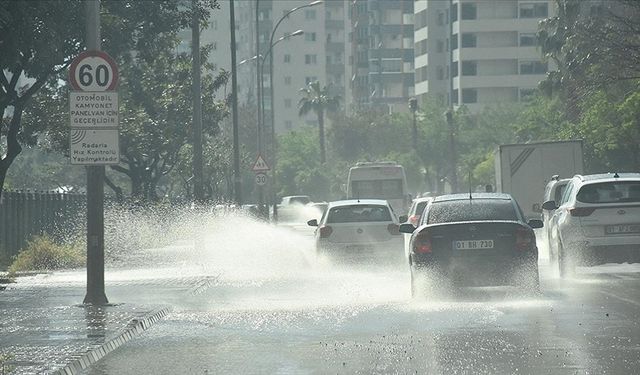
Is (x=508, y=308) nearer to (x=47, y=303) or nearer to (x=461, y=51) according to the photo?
(x=47, y=303)

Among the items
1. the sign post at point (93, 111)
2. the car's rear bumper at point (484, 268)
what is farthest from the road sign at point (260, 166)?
the sign post at point (93, 111)

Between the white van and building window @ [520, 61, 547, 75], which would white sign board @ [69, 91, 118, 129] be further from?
building window @ [520, 61, 547, 75]

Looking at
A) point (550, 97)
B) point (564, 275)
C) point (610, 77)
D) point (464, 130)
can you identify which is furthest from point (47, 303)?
point (464, 130)

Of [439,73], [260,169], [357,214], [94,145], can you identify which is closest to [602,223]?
[357,214]

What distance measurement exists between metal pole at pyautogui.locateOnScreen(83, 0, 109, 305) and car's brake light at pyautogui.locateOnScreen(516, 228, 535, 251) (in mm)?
5614

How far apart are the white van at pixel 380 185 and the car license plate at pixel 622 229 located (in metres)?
29.5

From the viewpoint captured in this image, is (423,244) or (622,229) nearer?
(423,244)

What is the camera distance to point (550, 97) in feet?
277

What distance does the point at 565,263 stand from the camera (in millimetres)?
27125

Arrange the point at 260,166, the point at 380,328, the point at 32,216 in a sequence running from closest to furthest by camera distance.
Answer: the point at 380,328, the point at 32,216, the point at 260,166

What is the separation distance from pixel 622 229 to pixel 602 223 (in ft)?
1.09

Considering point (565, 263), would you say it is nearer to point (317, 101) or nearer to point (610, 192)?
point (610, 192)

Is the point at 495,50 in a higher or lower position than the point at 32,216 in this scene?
higher

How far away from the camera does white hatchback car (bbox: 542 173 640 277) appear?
1045 inches
